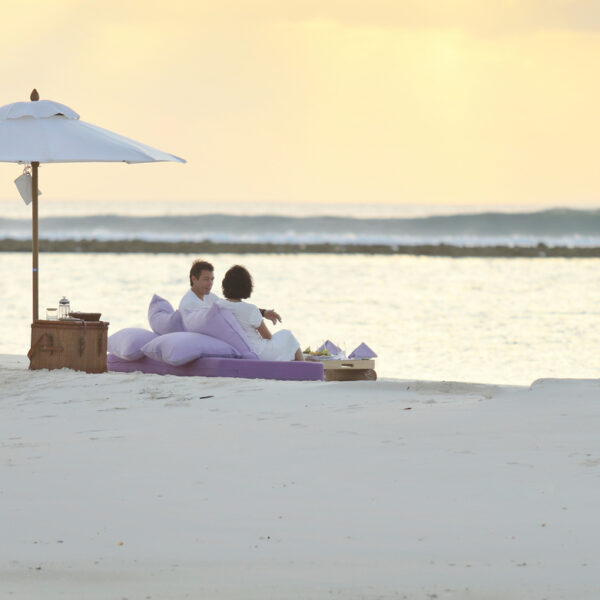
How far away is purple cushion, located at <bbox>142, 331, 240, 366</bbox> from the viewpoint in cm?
788

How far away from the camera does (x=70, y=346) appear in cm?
796

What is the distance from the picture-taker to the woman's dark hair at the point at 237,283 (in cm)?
788

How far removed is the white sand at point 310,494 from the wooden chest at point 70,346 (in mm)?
1245

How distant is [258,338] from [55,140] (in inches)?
78.1

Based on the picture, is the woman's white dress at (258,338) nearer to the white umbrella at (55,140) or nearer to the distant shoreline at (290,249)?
the white umbrella at (55,140)

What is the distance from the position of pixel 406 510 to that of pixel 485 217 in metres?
51.5

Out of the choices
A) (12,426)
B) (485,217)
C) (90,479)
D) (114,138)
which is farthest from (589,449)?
(485,217)

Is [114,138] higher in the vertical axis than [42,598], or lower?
higher

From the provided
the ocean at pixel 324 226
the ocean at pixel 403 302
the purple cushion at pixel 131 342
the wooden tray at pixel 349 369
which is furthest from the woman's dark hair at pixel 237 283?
the ocean at pixel 324 226

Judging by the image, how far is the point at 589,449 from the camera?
5000 mm

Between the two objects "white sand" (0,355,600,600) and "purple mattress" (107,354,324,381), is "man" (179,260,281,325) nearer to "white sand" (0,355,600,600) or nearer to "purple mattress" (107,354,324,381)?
"purple mattress" (107,354,324,381)

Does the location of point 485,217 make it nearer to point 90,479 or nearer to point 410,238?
point 410,238

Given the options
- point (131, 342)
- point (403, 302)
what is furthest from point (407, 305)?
point (131, 342)

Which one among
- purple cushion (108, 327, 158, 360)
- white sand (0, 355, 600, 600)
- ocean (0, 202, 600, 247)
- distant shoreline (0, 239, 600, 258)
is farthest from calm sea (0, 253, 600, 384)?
ocean (0, 202, 600, 247)
